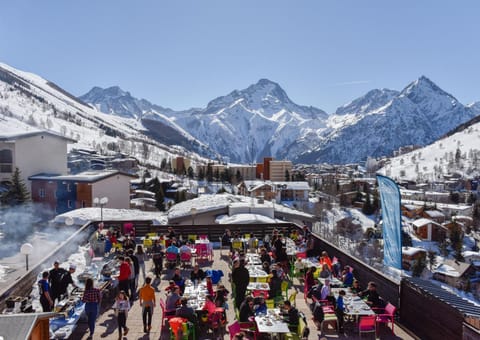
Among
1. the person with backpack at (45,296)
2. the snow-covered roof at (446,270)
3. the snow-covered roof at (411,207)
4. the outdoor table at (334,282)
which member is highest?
the person with backpack at (45,296)

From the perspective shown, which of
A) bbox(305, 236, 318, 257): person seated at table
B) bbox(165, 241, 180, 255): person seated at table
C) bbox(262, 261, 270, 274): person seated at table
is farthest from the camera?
bbox(305, 236, 318, 257): person seated at table

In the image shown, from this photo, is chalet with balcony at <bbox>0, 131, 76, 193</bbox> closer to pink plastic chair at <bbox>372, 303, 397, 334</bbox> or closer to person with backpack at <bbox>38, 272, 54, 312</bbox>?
person with backpack at <bbox>38, 272, 54, 312</bbox>

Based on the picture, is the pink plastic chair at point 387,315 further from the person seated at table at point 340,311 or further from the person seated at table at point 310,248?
the person seated at table at point 310,248

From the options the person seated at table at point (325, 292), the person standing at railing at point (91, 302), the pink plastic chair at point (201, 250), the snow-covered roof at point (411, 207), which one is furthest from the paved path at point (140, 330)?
the snow-covered roof at point (411, 207)

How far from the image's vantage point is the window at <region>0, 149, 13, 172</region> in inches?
1533

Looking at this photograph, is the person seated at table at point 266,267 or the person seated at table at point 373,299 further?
the person seated at table at point 266,267

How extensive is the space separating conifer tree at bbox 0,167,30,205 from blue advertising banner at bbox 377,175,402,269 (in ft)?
117

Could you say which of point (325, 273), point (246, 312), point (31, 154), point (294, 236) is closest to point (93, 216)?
point (294, 236)

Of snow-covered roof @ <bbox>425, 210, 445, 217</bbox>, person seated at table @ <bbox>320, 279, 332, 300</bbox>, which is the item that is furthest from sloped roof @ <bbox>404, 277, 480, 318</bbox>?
snow-covered roof @ <bbox>425, 210, 445, 217</bbox>

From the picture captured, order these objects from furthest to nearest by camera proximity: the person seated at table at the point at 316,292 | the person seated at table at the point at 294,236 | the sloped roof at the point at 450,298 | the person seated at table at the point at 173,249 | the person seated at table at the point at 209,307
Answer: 1. the person seated at table at the point at 294,236
2. the person seated at table at the point at 173,249
3. the person seated at table at the point at 316,292
4. the person seated at table at the point at 209,307
5. the sloped roof at the point at 450,298

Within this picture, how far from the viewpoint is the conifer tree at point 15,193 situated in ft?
119

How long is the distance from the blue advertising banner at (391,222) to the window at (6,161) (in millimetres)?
39237

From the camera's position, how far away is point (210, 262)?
48.6 ft

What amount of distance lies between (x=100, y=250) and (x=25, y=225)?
24.2 m
